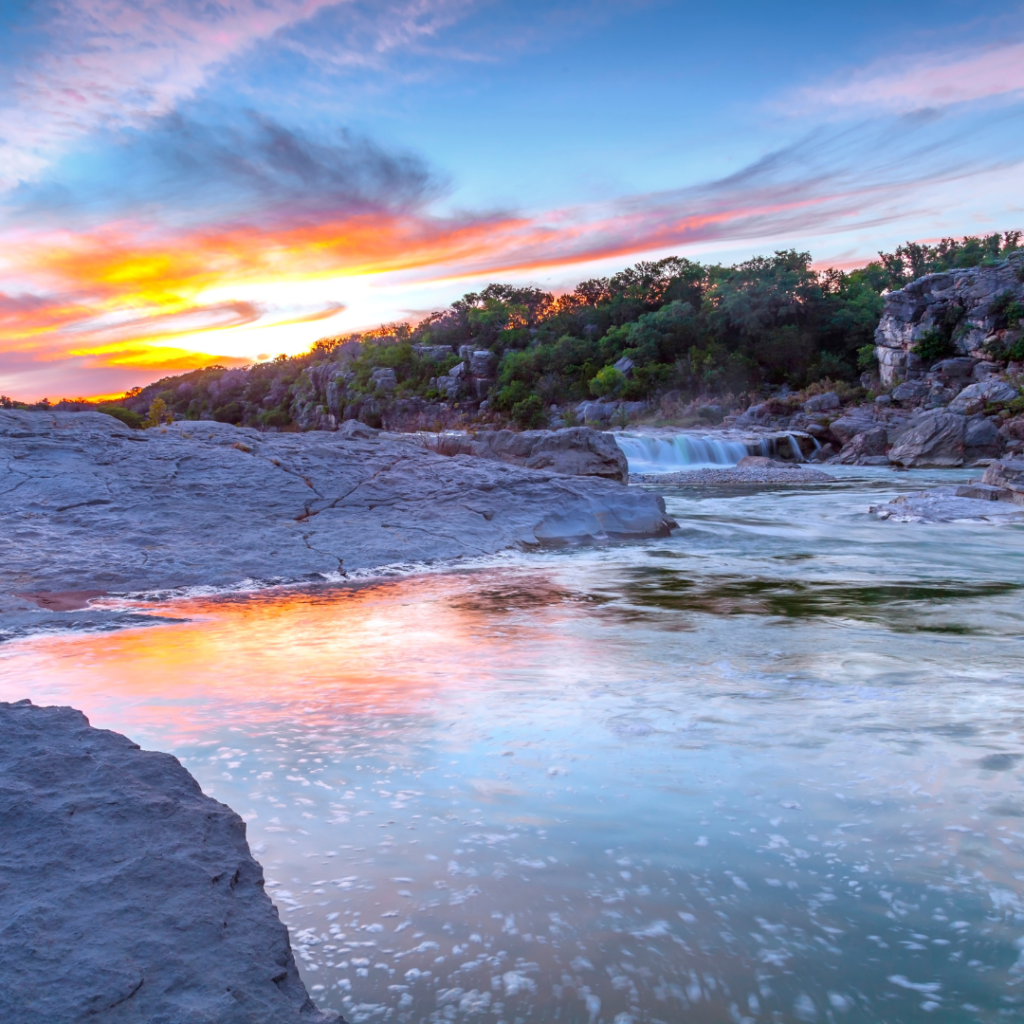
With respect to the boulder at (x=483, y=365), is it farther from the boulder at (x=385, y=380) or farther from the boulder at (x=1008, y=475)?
the boulder at (x=1008, y=475)

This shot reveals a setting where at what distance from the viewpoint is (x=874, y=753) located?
9.12 ft

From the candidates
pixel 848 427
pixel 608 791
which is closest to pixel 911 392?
pixel 848 427

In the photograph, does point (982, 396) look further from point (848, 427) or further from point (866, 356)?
point (866, 356)

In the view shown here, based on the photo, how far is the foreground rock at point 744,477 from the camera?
785 inches

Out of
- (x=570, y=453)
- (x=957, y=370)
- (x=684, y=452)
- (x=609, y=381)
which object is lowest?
(x=684, y=452)

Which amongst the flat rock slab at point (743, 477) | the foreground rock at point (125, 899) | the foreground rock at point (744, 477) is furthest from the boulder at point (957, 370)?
the foreground rock at point (125, 899)

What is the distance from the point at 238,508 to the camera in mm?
7133

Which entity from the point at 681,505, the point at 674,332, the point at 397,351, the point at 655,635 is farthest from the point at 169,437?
the point at 397,351

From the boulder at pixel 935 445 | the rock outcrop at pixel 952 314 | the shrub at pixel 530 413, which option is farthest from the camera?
the shrub at pixel 530 413

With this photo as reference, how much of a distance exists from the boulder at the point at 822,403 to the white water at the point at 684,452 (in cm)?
893

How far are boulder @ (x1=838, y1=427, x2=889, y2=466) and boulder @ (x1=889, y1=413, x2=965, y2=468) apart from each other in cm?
157

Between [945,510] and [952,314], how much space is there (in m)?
33.8

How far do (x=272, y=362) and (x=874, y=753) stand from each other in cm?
8973

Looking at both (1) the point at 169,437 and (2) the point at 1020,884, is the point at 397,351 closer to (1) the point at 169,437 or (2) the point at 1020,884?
(1) the point at 169,437
